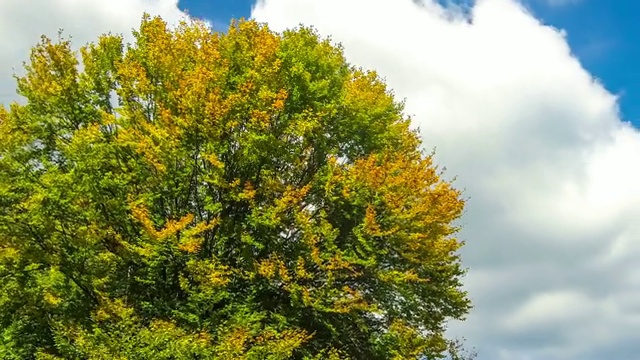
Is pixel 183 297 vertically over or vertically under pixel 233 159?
under

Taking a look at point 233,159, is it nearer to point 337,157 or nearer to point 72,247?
point 337,157

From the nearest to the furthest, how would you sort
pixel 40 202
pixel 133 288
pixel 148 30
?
pixel 40 202, pixel 133 288, pixel 148 30

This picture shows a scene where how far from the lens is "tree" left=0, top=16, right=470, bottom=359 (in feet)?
68.2

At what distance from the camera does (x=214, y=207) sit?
818 inches

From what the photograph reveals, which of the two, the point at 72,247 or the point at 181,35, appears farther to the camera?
the point at 181,35

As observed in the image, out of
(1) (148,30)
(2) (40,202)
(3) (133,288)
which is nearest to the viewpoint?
(2) (40,202)

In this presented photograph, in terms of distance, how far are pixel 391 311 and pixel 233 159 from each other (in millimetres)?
7770

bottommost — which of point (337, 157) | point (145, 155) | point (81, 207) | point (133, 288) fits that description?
point (133, 288)

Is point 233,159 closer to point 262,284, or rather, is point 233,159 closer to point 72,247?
point 262,284

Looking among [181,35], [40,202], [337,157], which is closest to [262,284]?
[337,157]

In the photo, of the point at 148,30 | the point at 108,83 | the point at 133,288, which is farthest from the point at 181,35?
the point at 133,288

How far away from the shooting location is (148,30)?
77.7 feet

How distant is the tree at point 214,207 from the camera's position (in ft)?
68.2

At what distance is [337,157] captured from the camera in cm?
2472
